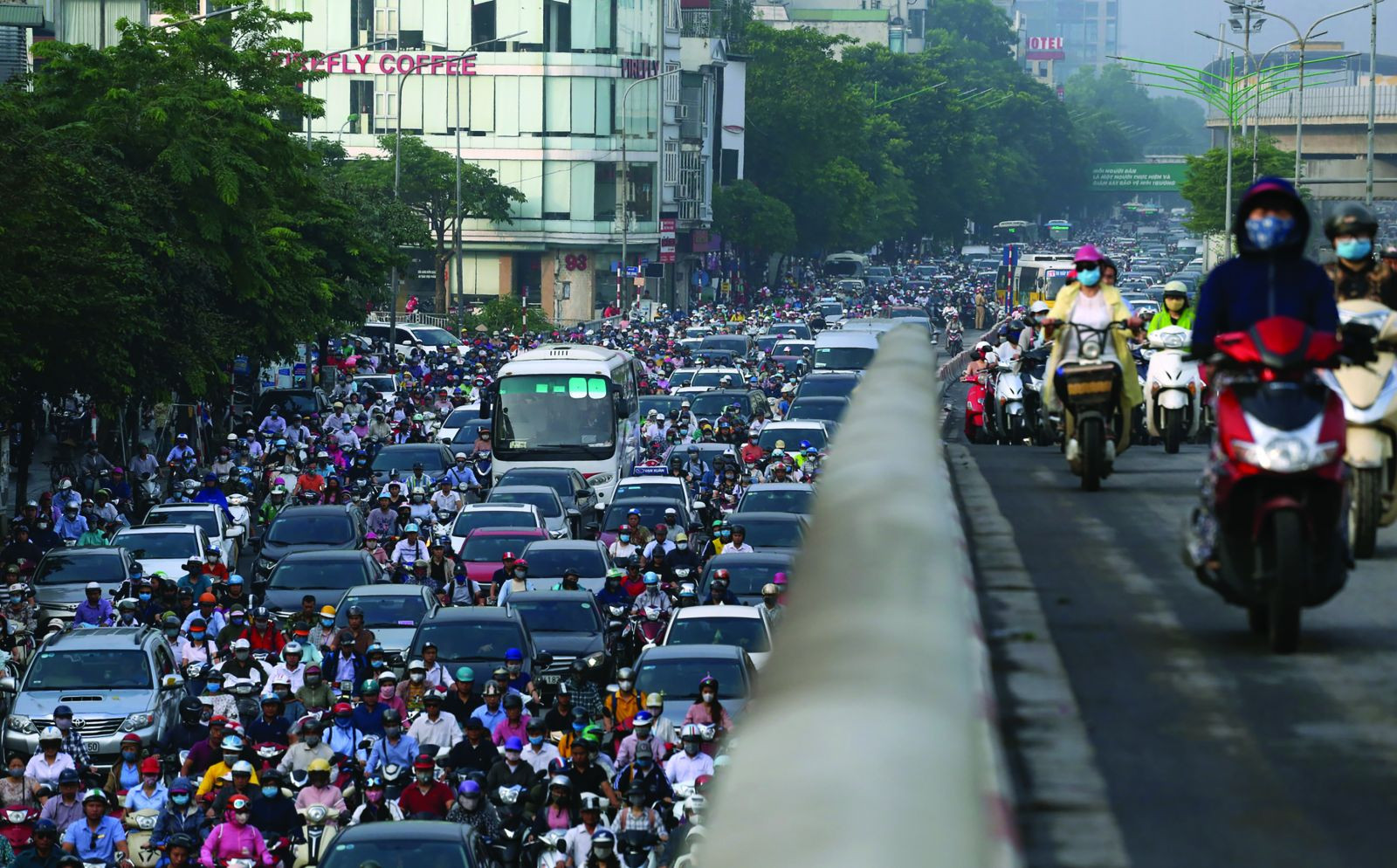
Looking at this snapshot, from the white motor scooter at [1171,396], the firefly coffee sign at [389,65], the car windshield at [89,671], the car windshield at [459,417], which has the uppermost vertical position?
the firefly coffee sign at [389,65]

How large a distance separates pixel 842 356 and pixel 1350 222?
3999 cm

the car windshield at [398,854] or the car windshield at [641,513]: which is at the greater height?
the car windshield at [641,513]

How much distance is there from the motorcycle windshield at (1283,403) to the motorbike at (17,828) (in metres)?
10.8

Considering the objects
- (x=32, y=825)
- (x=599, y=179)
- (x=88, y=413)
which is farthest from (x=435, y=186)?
(x=32, y=825)

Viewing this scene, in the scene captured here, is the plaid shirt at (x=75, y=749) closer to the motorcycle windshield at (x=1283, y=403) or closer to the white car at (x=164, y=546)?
the white car at (x=164, y=546)

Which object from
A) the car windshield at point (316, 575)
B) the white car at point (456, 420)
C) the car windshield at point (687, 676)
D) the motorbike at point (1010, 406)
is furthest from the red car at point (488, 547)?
the white car at point (456, 420)

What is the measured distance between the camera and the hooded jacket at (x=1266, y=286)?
755cm

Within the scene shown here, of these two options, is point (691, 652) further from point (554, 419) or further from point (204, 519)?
point (554, 419)

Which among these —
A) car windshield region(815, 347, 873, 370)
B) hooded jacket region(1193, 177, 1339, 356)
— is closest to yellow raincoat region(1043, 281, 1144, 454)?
hooded jacket region(1193, 177, 1339, 356)

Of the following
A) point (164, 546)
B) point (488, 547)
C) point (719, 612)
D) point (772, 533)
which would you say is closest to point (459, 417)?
point (488, 547)

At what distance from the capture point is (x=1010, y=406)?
1791 centimetres

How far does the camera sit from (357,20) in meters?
89.2

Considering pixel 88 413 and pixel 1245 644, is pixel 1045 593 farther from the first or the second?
pixel 88 413

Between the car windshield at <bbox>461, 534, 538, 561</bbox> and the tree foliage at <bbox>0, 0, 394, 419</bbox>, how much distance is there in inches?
246
